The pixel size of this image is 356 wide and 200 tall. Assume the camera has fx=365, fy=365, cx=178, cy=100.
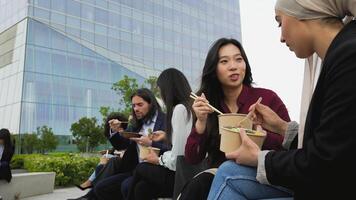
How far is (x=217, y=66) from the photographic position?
2.51m

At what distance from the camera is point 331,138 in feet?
3.64

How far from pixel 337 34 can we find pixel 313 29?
0.31ft

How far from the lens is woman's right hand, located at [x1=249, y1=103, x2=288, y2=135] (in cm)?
192

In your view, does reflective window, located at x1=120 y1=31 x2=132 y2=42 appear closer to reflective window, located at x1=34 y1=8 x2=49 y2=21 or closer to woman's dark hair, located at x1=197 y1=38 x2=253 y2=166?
reflective window, located at x1=34 y1=8 x2=49 y2=21

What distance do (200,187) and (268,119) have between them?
19.9 inches

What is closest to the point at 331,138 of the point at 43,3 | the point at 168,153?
the point at 168,153

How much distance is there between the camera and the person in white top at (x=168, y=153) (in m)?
2.70

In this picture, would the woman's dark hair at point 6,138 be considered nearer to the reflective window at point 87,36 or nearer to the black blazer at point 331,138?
the black blazer at point 331,138

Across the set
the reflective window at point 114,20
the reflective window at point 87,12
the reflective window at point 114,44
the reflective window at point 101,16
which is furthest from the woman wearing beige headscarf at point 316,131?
the reflective window at point 114,20

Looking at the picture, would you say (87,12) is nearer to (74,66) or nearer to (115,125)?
(74,66)

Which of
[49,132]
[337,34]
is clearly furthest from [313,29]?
[49,132]

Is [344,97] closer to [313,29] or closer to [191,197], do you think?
[313,29]

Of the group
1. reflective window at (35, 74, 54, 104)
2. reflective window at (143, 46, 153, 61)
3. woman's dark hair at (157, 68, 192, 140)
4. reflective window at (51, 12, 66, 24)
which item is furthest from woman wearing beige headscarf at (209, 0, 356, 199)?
reflective window at (143, 46, 153, 61)

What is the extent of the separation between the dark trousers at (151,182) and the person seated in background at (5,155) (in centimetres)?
487
